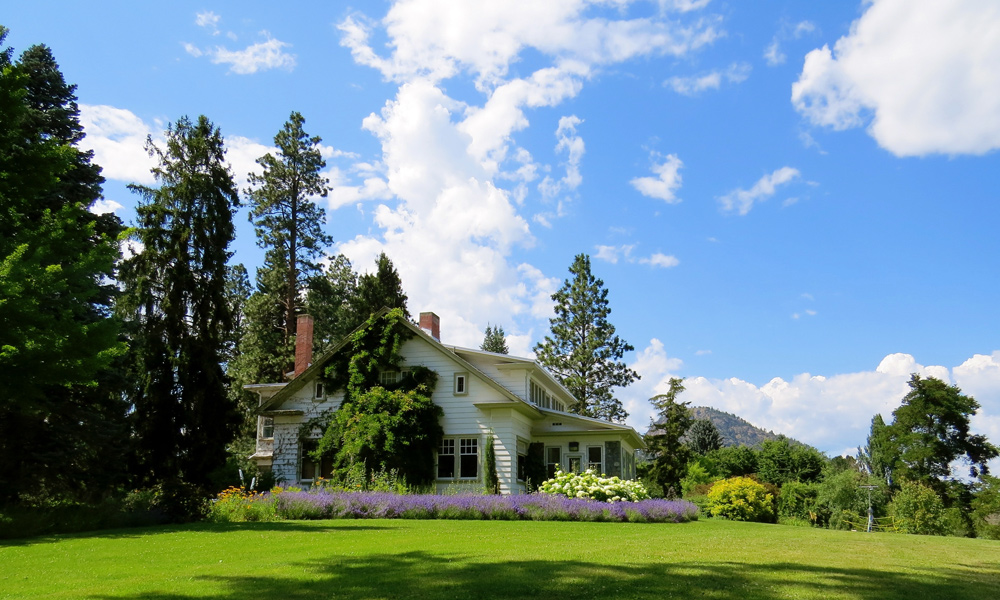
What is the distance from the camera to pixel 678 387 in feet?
142

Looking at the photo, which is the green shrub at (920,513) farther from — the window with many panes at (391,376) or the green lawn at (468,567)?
the window with many panes at (391,376)

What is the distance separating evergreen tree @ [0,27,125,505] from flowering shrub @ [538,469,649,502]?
45.5 feet

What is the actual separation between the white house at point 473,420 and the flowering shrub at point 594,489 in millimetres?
3518

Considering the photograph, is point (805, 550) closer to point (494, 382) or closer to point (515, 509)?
point (515, 509)

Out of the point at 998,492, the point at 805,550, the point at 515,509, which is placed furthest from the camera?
the point at 998,492

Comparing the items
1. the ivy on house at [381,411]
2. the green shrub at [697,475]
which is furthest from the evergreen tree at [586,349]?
the ivy on house at [381,411]

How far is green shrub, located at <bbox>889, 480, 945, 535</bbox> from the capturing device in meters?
24.9

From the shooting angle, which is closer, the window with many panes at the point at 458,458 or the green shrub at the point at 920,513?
the green shrub at the point at 920,513

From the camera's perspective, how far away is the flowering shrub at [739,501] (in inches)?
1074

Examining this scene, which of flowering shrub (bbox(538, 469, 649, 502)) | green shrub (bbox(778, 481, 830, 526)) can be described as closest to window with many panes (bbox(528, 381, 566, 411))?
flowering shrub (bbox(538, 469, 649, 502))

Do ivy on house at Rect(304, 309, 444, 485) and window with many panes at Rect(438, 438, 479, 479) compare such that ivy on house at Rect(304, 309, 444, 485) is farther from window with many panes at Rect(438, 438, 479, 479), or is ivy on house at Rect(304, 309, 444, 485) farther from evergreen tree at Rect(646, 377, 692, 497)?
evergreen tree at Rect(646, 377, 692, 497)

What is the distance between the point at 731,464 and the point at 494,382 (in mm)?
31590

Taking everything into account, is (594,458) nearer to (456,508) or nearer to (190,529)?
(456,508)

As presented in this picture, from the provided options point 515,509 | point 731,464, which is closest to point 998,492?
point 731,464
